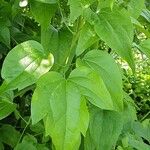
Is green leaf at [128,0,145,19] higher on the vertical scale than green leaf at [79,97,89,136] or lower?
higher

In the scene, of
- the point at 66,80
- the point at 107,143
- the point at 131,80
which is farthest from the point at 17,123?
the point at 131,80

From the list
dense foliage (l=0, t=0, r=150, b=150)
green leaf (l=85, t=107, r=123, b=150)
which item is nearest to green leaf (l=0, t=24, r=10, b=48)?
dense foliage (l=0, t=0, r=150, b=150)

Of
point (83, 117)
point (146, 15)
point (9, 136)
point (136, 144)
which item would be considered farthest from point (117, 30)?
point (9, 136)

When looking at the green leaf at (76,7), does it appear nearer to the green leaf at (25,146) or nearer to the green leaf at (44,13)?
the green leaf at (44,13)

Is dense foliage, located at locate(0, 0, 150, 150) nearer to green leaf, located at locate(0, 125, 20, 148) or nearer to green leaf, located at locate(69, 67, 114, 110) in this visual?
green leaf, located at locate(69, 67, 114, 110)

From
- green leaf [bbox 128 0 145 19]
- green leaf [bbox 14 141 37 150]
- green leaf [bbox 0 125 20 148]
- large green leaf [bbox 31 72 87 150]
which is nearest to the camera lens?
large green leaf [bbox 31 72 87 150]

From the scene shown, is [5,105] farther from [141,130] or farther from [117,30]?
[141,130]
